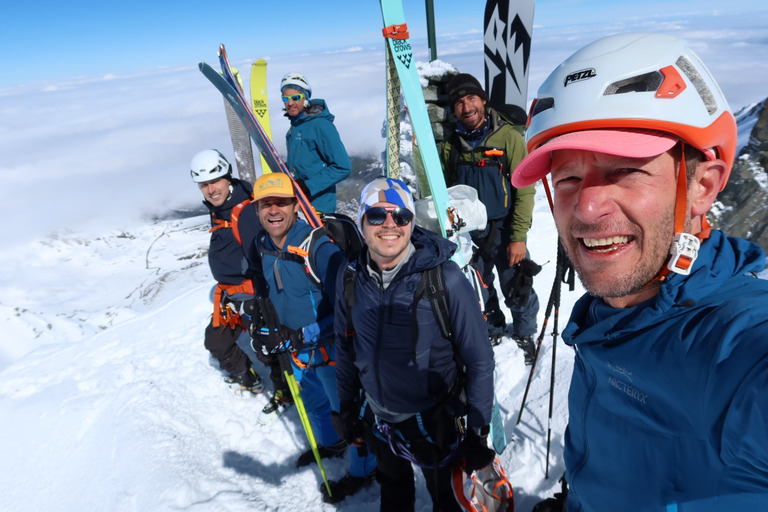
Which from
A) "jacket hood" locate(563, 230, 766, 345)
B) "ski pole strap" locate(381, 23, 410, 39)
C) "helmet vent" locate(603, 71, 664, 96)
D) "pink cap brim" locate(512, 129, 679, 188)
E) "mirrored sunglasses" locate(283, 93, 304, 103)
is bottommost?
"jacket hood" locate(563, 230, 766, 345)

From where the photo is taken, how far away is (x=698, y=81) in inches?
39.0

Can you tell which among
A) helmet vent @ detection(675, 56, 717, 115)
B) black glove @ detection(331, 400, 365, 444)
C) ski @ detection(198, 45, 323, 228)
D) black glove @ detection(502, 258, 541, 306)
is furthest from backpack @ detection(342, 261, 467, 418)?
ski @ detection(198, 45, 323, 228)

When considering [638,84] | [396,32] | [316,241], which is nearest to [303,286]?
[316,241]

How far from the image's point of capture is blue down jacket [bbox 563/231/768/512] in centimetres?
74

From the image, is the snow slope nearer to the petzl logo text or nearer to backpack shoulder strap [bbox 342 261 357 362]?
backpack shoulder strap [bbox 342 261 357 362]

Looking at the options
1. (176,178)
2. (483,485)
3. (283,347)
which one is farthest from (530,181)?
(176,178)

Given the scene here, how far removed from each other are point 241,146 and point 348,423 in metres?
5.98

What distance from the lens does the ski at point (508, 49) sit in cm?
528

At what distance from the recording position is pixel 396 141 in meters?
5.04

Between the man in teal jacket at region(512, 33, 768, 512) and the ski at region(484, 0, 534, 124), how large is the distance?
4.42 m

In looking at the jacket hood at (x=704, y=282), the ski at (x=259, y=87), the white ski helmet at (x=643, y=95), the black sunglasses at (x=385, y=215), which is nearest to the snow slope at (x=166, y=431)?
the black sunglasses at (x=385, y=215)

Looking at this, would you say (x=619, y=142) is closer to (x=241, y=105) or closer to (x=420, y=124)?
(x=420, y=124)

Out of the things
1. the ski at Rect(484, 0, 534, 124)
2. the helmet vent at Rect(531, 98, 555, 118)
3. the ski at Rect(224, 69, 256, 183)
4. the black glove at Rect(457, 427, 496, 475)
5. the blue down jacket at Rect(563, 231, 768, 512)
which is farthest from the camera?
the ski at Rect(224, 69, 256, 183)

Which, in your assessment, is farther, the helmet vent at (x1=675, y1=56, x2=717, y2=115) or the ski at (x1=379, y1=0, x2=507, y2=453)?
the ski at (x1=379, y1=0, x2=507, y2=453)
